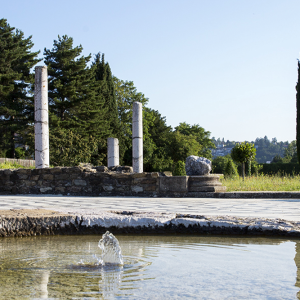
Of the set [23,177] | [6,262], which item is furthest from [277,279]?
[23,177]

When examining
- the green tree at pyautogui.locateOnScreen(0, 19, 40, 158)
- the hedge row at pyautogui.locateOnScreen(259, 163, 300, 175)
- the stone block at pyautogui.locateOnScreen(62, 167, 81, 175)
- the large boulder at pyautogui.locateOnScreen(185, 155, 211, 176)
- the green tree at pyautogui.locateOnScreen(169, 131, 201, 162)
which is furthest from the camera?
the green tree at pyautogui.locateOnScreen(169, 131, 201, 162)

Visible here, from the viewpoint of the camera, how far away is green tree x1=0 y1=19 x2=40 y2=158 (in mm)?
29359

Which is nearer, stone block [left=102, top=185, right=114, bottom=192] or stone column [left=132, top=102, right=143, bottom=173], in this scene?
stone block [left=102, top=185, right=114, bottom=192]

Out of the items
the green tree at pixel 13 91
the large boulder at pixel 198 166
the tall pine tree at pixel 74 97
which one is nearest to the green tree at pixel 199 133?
the tall pine tree at pixel 74 97

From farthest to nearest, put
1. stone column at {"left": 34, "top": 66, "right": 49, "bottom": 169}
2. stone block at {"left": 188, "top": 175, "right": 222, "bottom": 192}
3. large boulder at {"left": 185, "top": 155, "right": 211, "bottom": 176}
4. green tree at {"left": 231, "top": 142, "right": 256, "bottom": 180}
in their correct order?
green tree at {"left": 231, "top": 142, "right": 256, "bottom": 180}, stone column at {"left": 34, "top": 66, "right": 49, "bottom": 169}, large boulder at {"left": 185, "top": 155, "right": 211, "bottom": 176}, stone block at {"left": 188, "top": 175, "right": 222, "bottom": 192}

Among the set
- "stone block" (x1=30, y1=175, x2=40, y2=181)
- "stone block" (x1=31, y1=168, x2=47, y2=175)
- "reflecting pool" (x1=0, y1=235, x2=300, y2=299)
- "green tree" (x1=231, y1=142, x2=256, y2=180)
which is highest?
"green tree" (x1=231, y1=142, x2=256, y2=180)

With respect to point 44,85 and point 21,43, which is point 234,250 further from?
point 21,43

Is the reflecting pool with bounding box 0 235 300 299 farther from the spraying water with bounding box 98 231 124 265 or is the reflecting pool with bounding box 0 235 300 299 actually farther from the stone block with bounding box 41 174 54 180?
the stone block with bounding box 41 174 54 180

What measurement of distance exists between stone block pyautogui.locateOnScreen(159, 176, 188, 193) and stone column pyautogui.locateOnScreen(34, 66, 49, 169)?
5773mm

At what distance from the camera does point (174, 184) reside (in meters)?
10.6

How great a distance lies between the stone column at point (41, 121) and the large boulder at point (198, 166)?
602 cm

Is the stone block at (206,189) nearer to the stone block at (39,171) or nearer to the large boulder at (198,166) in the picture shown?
the large boulder at (198,166)

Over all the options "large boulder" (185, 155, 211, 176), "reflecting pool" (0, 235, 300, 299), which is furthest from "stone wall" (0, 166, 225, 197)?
"reflecting pool" (0, 235, 300, 299)

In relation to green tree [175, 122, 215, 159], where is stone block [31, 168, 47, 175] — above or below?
below
